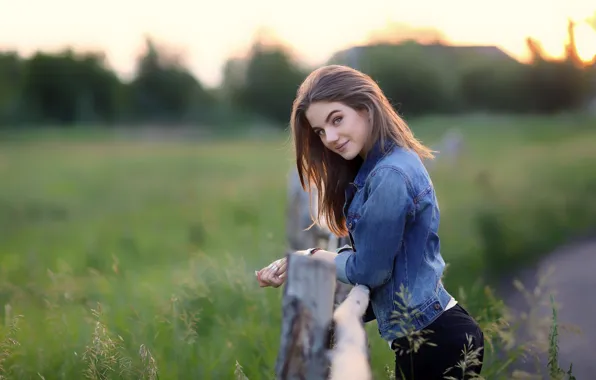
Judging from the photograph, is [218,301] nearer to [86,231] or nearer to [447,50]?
[86,231]

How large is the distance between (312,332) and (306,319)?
0.12ft

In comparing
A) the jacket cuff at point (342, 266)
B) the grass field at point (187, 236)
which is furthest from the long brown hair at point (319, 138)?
the grass field at point (187, 236)

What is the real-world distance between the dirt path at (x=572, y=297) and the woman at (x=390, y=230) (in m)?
1.99

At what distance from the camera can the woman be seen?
2.03 m

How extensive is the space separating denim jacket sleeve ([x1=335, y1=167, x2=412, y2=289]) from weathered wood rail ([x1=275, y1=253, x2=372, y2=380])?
1.12 feet

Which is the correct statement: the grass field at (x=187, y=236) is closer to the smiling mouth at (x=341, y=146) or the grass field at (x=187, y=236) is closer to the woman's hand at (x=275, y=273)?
the woman's hand at (x=275, y=273)

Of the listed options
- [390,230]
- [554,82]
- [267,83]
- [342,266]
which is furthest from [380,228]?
[267,83]

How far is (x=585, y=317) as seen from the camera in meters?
5.19

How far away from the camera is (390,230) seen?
200cm

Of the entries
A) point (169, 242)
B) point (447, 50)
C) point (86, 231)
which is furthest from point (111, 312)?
point (447, 50)

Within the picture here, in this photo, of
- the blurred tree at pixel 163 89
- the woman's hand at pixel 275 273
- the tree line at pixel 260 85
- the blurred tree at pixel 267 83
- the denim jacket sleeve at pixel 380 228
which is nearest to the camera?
the denim jacket sleeve at pixel 380 228

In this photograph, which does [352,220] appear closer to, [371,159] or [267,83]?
[371,159]

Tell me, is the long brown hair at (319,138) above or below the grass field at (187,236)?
above

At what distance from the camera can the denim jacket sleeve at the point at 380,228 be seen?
1999mm
